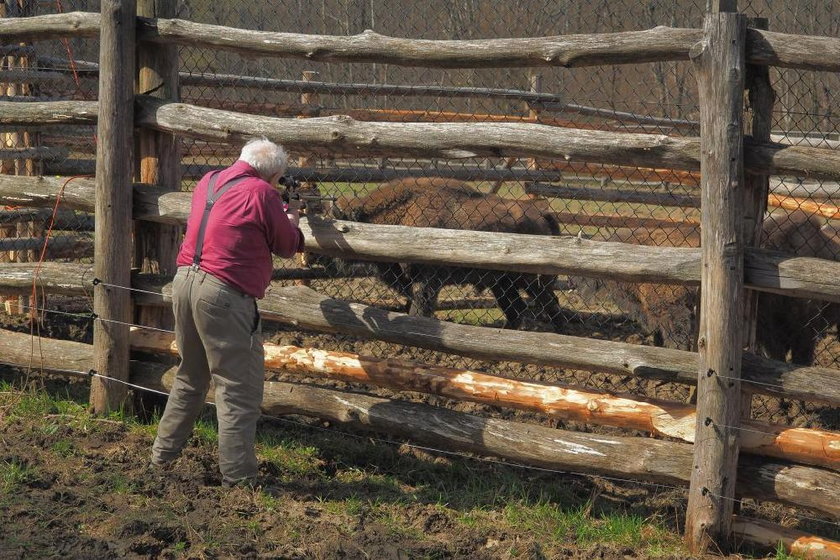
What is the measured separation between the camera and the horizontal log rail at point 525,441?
15.1 feet

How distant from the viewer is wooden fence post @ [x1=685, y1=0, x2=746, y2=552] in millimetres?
4406

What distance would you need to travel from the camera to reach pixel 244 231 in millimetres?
4762

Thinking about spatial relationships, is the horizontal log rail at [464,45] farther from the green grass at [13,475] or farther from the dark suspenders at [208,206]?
the green grass at [13,475]

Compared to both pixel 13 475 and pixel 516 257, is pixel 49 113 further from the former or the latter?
pixel 516 257

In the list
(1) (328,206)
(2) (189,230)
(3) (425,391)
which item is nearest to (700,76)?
(3) (425,391)

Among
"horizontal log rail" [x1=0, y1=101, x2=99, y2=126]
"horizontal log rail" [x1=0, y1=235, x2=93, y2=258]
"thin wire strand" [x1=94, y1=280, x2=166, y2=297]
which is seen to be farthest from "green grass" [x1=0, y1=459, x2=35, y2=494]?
"horizontal log rail" [x1=0, y1=235, x2=93, y2=258]

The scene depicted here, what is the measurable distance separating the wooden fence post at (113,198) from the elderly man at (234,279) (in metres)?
1.14

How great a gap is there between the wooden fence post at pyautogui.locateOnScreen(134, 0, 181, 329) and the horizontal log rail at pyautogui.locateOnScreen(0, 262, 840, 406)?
0.62 feet

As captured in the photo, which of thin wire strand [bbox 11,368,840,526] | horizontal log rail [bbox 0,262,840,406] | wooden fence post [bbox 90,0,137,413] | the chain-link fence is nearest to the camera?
horizontal log rail [bbox 0,262,840,406]

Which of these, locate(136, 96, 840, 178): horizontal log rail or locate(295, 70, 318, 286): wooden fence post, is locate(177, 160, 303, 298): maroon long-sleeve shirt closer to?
locate(136, 96, 840, 178): horizontal log rail

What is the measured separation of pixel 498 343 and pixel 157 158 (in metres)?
2.59

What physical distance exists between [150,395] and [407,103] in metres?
8.97

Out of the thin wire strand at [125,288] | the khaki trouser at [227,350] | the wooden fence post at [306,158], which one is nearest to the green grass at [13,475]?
the khaki trouser at [227,350]

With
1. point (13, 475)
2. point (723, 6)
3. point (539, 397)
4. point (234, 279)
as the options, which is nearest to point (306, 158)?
point (234, 279)
